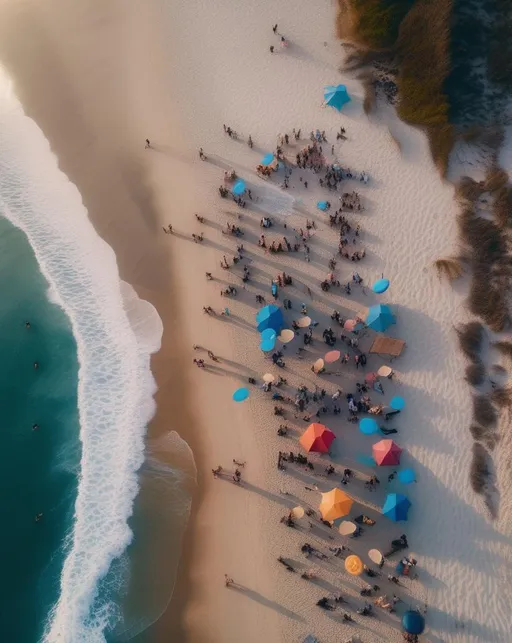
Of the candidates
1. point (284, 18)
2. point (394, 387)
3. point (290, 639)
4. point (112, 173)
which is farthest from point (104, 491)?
point (284, 18)

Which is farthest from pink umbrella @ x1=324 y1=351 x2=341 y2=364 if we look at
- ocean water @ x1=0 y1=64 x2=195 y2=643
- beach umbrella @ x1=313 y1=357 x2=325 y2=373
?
ocean water @ x1=0 y1=64 x2=195 y2=643

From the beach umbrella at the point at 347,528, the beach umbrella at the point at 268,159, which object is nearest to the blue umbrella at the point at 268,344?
the beach umbrella at the point at 347,528

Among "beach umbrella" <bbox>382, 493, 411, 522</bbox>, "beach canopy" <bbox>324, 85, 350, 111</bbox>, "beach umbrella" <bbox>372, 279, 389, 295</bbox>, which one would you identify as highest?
"beach canopy" <bbox>324, 85, 350, 111</bbox>

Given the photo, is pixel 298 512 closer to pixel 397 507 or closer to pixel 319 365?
pixel 397 507

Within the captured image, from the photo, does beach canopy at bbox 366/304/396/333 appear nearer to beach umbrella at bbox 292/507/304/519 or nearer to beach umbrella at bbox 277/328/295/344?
beach umbrella at bbox 277/328/295/344

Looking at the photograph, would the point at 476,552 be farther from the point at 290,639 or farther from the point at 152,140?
the point at 152,140

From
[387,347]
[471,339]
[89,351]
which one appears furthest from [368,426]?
[89,351]
